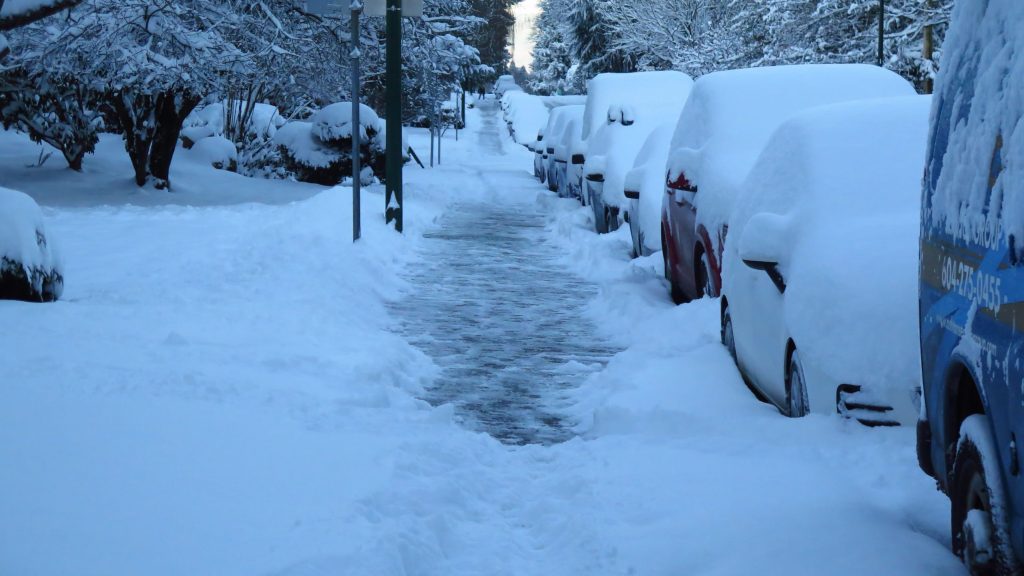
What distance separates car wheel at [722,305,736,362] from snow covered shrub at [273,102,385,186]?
19.1m

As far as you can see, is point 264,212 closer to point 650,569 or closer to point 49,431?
point 49,431

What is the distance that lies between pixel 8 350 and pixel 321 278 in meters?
4.56

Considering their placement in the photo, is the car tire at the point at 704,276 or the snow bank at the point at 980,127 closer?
the snow bank at the point at 980,127

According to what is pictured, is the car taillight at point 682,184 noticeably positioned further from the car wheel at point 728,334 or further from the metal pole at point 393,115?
the metal pole at point 393,115

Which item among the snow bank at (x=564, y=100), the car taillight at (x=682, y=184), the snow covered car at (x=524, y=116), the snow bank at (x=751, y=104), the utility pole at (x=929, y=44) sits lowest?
the snow covered car at (x=524, y=116)

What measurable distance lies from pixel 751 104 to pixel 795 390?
416 cm

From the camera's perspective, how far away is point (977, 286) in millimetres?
3400

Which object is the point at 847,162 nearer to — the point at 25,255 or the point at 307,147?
the point at 25,255

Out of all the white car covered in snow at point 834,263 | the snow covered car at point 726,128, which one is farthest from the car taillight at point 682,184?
the white car covered in snow at point 834,263

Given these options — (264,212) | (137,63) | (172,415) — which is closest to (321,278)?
Result: (172,415)

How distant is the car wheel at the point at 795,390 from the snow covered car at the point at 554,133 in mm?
19447

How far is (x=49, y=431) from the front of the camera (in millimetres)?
5320

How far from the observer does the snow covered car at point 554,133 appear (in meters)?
26.2

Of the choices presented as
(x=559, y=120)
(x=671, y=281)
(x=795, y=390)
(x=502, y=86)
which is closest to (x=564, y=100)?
(x=559, y=120)
